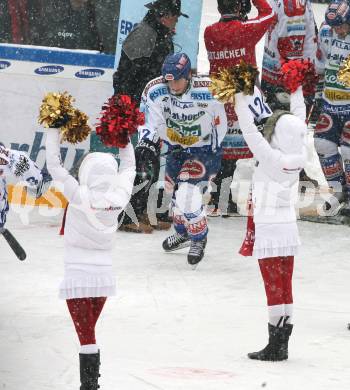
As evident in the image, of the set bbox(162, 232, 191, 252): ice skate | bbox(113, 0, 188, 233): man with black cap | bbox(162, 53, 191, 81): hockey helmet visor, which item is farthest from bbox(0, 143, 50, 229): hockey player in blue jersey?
bbox(113, 0, 188, 233): man with black cap

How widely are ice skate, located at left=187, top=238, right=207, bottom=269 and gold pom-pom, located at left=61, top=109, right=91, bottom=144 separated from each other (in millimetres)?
3482

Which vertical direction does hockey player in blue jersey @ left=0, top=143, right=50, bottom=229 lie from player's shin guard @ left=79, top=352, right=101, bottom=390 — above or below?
above

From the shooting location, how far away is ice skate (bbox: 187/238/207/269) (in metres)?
10.5

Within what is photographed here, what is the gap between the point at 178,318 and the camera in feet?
29.0

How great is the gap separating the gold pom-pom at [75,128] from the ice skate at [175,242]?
3875 millimetres

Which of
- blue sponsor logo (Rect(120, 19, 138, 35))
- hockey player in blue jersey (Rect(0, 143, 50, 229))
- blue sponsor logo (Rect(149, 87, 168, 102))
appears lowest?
hockey player in blue jersey (Rect(0, 143, 50, 229))

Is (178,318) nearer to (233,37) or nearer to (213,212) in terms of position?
(233,37)

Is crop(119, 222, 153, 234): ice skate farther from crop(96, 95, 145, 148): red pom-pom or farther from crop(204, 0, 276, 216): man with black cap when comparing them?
crop(96, 95, 145, 148): red pom-pom

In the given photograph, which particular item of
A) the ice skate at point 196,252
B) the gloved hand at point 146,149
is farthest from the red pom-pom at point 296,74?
the ice skate at point 196,252

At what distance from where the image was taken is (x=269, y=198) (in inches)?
300

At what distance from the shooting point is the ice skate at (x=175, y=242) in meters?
10.9

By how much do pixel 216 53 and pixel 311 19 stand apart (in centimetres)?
139

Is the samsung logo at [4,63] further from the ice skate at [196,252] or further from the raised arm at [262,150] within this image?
the raised arm at [262,150]

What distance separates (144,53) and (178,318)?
355 centimetres
